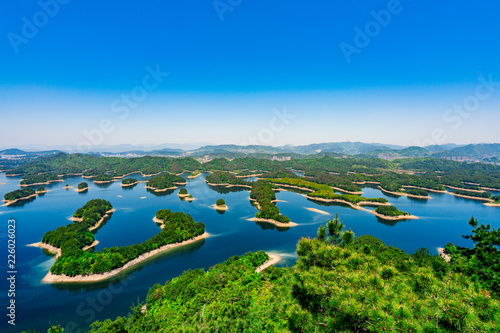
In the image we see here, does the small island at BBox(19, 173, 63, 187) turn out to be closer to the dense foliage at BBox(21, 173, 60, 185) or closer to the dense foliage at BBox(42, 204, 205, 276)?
the dense foliage at BBox(21, 173, 60, 185)

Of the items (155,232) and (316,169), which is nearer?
(155,232)

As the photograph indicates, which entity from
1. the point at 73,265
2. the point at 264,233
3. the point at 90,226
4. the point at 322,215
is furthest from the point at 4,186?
the point at 322,215

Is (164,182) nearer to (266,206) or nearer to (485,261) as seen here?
(266,206)

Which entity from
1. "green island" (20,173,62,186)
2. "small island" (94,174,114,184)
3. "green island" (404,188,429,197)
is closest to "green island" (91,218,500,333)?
"green island" (404,188,429,197)

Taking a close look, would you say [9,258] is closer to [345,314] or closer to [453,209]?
[345,314]

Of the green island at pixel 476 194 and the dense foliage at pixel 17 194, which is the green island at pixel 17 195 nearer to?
the dense foliage at pixel 17 194

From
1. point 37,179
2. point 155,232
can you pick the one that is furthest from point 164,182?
point 37,179
